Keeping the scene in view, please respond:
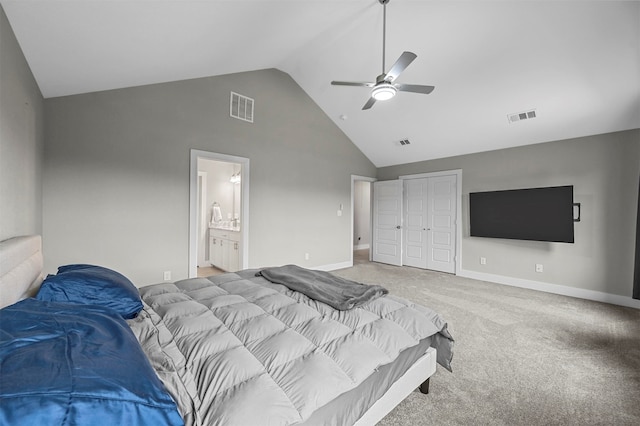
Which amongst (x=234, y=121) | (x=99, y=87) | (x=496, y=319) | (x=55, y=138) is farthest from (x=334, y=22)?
(x=496, y=319)

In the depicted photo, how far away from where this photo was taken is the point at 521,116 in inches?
157

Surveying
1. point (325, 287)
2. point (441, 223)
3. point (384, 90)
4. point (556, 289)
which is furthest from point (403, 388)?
point (441, 223)

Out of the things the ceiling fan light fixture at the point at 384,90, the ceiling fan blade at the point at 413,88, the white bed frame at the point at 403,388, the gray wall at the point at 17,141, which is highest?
the ceiling fan blade at the point at 413,88

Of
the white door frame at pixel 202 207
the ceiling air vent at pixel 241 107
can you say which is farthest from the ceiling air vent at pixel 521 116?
the white door frame at pixel 202 207

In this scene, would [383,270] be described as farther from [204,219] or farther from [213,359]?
[213,359]

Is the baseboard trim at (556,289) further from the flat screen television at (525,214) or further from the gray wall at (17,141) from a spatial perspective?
the gray wall at (17,141)

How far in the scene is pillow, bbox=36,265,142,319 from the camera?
1411 millimetres

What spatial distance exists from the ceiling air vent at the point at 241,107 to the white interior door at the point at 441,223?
3778 mm

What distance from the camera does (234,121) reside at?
4316 millimetres

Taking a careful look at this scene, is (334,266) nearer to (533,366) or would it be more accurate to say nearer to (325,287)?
(325,287)

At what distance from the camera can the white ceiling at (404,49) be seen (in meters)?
2.07

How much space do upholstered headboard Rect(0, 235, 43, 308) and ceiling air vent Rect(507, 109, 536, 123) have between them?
541 cm

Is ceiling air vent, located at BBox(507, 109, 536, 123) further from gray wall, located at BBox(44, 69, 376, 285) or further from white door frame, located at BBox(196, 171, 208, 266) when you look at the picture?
white door frame, located at BBox(196, 171, 208, 266)

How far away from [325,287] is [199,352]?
112cm
